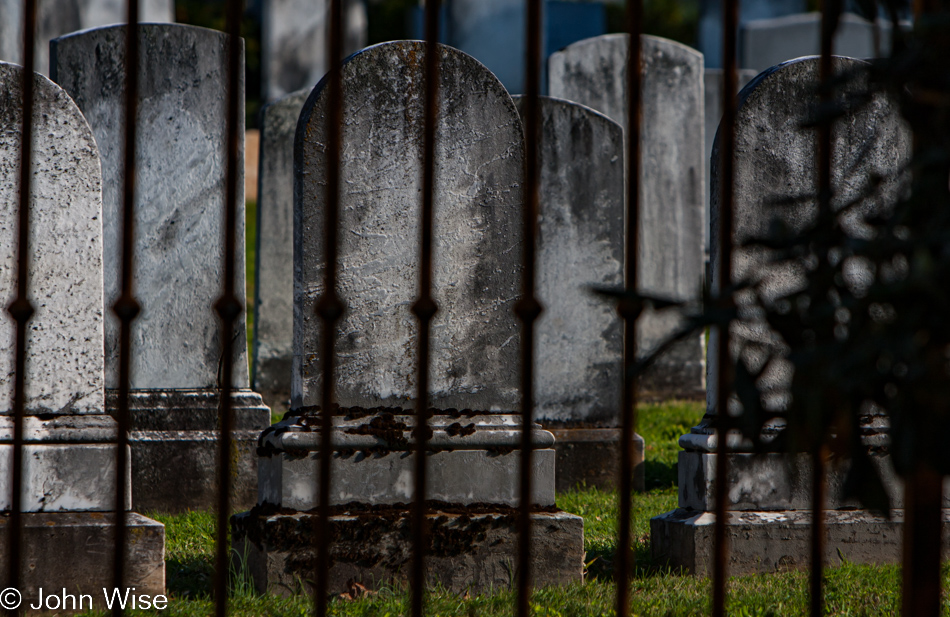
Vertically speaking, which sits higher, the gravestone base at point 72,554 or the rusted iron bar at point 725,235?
the rusted iron bar at point 725,235

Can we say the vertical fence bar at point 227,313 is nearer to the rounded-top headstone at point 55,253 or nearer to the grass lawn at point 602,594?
the grass lawn at point 602,594

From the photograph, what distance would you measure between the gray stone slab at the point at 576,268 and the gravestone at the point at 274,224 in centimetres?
212

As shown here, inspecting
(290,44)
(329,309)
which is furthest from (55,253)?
(290,44)

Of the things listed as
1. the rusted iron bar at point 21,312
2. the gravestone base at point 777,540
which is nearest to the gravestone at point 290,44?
the gravestone base at point 777,540

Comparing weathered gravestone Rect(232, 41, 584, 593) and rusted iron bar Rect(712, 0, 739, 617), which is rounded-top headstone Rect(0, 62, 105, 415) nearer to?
weathered gravestone Rect(232, 41, 584, 593)

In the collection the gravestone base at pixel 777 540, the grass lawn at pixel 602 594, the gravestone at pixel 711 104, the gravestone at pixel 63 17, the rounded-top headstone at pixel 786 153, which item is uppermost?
the gravestone at pixel 63 17

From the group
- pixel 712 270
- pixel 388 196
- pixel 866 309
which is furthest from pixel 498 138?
pixel 866 309

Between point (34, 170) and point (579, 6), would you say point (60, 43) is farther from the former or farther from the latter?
point (579, 6)

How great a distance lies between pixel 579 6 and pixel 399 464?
14.0m

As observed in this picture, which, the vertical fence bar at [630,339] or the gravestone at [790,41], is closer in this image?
the vertical fence bar at [630,339]

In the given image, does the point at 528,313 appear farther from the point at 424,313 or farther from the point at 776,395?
the point at 776,395

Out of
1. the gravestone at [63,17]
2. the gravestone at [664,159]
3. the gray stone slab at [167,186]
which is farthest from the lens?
the gravestone at [63,17]

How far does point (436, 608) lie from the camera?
3.46m

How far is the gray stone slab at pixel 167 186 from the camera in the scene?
5.54 metres
